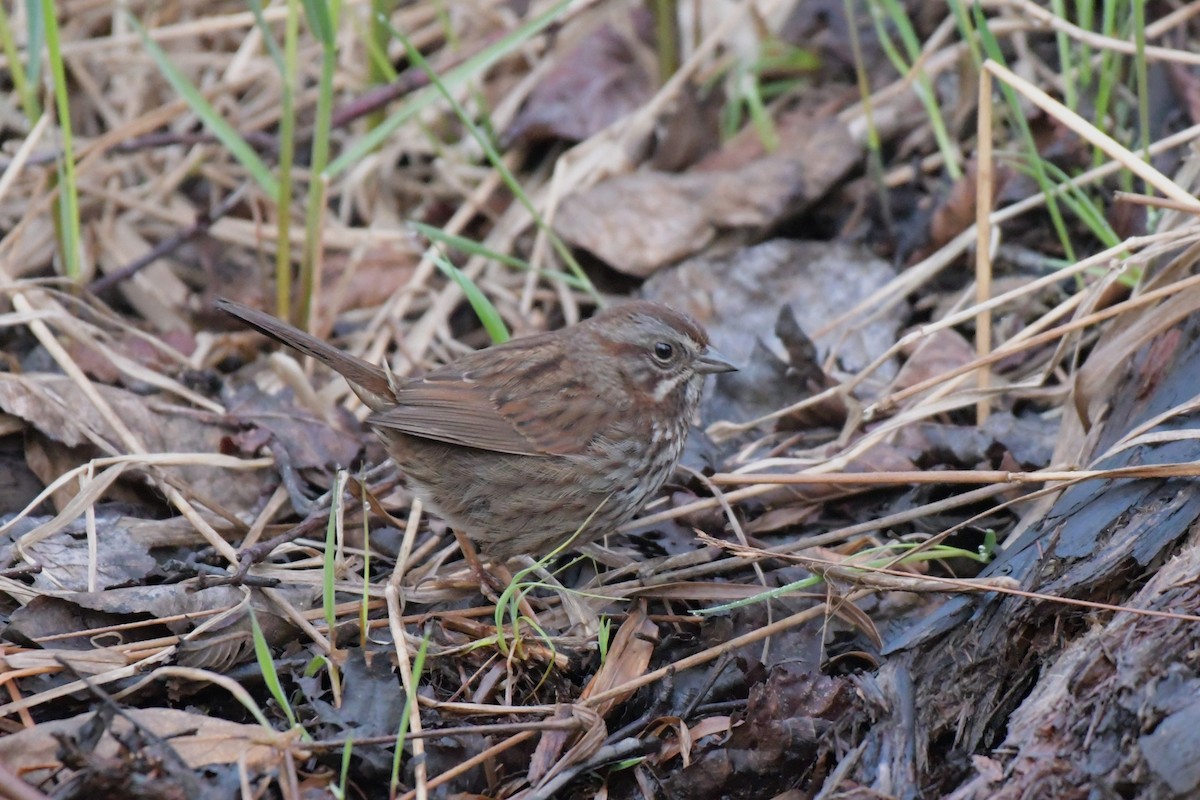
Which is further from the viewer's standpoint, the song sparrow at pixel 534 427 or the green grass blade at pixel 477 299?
the green grass blade at pixel 477 299

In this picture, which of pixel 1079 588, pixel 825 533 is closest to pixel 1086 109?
pixel 825 533

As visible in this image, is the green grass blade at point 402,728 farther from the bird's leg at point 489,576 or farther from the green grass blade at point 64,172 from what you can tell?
the green grass blade at point 64,172

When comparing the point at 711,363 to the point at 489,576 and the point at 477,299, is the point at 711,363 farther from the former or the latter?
the point at 489,576

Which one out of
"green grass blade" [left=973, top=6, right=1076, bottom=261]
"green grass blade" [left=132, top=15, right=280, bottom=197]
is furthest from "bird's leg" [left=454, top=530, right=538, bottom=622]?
"green grass blade" [left=973, top=6, right=1076, bottom=261]

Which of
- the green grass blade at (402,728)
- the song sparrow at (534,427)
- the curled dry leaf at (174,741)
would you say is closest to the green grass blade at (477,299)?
the song sparrow at (534,427)

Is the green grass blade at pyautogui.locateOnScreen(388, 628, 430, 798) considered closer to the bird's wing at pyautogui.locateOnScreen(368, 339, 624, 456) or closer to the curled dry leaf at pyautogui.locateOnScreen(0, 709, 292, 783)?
the curled dry leaf at pyautogui.locateOnScreen(0, 709, 292, 783)

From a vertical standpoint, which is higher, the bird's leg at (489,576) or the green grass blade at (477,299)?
the green grass blade at (477,299)

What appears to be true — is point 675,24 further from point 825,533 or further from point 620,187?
point 825,533

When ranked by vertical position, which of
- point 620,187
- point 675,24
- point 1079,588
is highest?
point 675,24
